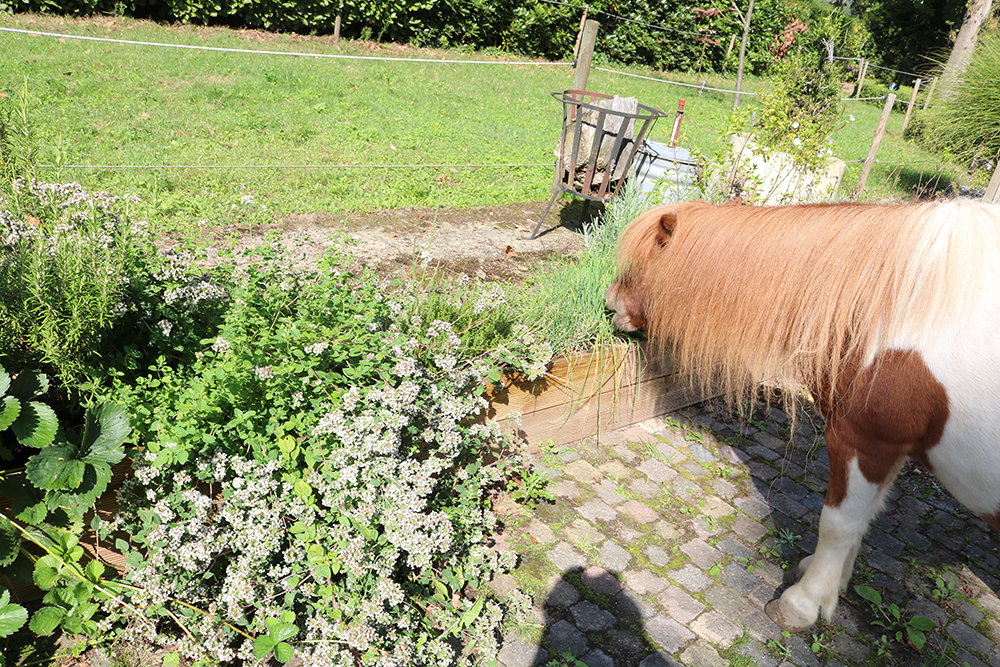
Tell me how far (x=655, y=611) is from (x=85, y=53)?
379 inches

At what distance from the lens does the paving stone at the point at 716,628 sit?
2.58 metres

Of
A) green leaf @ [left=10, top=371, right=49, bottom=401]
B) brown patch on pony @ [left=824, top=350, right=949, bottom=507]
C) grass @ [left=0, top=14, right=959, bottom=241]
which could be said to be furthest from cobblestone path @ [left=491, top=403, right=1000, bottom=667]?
grass @ [left=0, top=14, right=959, bottom=241]

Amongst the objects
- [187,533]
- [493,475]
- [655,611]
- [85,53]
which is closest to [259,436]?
[187,533]

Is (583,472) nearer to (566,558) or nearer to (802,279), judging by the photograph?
(566,558)

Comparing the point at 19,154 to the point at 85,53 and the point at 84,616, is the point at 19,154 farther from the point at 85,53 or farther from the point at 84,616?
the point at 85,53

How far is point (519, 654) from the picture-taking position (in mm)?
2383

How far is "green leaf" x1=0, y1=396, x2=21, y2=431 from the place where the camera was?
1.88 metres

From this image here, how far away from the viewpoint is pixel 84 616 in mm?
2023

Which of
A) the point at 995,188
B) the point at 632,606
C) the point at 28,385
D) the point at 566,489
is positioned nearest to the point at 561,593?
the point at 632,606

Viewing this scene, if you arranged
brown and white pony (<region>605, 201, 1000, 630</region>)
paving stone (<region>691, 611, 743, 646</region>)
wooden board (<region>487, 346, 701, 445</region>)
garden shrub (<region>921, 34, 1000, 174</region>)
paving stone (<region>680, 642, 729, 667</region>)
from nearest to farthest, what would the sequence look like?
brown and white pony (<region>605, 201, 1000, 630</region>), paving stone (<region>680, 642, 729, 667</region>), paving stone (<region>691, 611, 743, 646</region>), wooden board (<region>487, 346, 701, 445</region>), garden shrub (<region>921, 34, 1000, 174</region>)

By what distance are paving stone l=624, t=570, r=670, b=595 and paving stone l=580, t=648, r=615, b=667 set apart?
39 centimetres

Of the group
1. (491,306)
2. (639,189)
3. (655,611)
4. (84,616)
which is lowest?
(655,611)

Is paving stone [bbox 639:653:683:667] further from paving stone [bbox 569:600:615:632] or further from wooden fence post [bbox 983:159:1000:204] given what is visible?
wooden fence post [bbox 983:159:1000:204]

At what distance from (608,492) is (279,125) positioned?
599 cm
